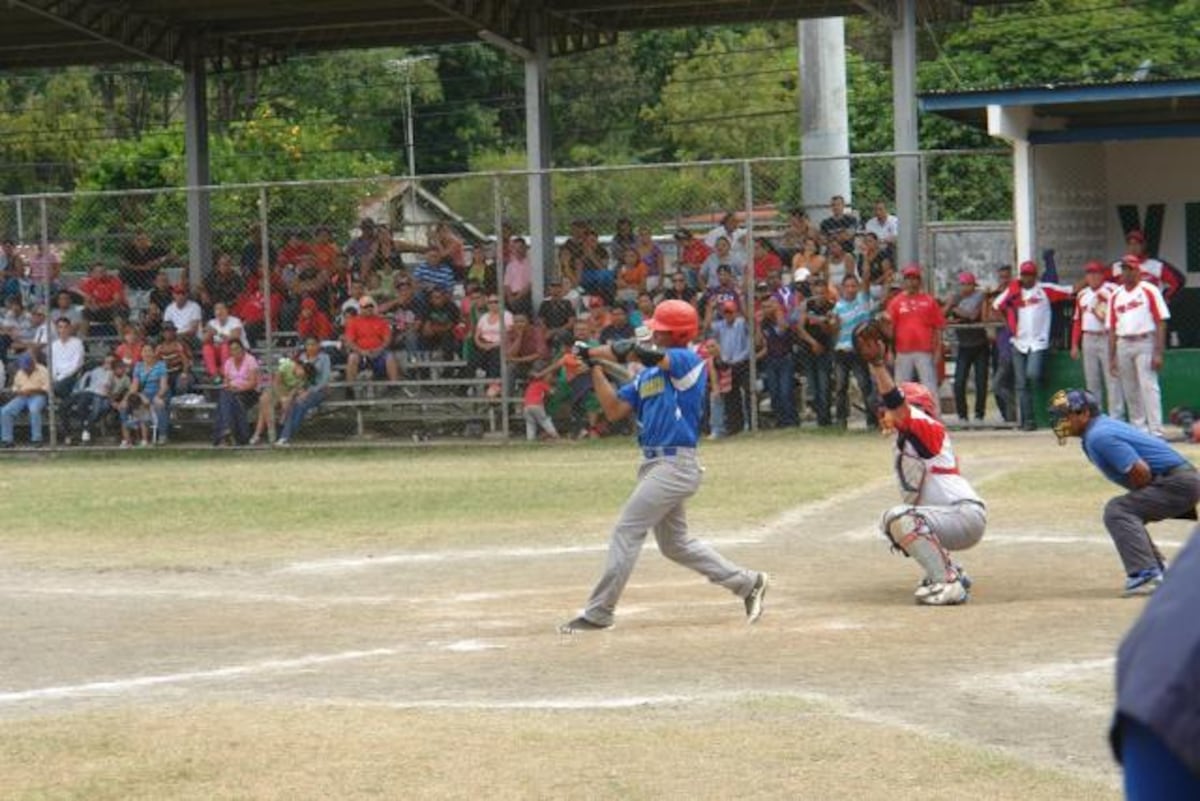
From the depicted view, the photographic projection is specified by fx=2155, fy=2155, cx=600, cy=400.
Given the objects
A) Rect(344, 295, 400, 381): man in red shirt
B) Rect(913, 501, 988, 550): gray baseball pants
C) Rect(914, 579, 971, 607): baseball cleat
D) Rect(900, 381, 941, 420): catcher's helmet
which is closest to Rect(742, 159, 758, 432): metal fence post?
Rect(344, 295, 400, 381): man in red shirt

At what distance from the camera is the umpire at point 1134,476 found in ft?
40.1

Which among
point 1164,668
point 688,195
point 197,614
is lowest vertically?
point 197,614

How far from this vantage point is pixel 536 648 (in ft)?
38.0

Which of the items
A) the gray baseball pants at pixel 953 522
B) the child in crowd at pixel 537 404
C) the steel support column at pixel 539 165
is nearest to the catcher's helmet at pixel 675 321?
the gray baseball pants at pixel 953 522

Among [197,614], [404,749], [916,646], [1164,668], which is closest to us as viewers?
[1164,668]

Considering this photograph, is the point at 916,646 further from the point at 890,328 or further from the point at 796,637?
the point at 890,328

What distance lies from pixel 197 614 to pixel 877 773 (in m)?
6.57

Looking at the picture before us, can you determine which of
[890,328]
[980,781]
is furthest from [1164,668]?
[890,328]

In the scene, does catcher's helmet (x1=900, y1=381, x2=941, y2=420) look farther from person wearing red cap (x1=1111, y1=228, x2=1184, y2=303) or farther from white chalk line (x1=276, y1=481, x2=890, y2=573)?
person wearing red cap (x1=1111, y1=228, x2=1184, y2=303)

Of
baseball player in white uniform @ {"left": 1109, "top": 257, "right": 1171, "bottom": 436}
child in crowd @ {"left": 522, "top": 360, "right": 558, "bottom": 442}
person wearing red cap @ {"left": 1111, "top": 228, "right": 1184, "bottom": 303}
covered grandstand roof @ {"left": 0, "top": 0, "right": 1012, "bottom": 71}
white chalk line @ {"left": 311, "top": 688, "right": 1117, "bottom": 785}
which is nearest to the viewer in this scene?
white chalk line @ {"left": 311, "top": 688, "right": 1117, "bottom": 785}

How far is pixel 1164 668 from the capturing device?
3.05 m

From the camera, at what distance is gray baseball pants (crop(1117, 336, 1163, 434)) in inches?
871

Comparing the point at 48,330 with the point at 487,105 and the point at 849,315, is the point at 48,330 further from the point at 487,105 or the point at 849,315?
the point at 487,105

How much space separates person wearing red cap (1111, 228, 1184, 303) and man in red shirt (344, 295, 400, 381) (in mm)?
8369
